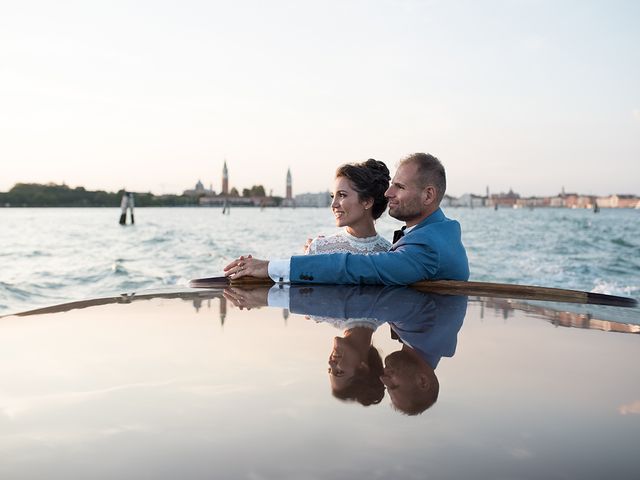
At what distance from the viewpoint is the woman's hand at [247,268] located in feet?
8.22

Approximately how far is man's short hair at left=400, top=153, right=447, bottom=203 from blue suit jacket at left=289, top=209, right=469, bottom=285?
0.32ft

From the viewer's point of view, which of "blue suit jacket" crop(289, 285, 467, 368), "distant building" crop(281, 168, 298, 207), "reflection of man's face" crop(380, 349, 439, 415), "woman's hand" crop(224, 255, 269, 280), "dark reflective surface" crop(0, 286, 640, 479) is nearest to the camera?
"dark reflective surface" crop(0, 286, 640, 479)

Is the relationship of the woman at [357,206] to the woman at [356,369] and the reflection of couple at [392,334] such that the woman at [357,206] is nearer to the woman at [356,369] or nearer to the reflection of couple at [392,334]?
the reflection of couple at [392,334]

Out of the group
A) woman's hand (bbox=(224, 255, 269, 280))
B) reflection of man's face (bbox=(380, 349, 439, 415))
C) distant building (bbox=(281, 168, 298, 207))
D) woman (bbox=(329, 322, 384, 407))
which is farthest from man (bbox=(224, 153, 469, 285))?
distant building (bbox=(281, 168, 298, 207))

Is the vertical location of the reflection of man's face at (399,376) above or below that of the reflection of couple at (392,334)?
above

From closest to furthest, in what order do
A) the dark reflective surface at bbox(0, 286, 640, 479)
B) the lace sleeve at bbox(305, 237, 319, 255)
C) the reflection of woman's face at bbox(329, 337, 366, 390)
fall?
the dark reflective surface at bbox(0, 286, 640, 479) → the reflection of woman's face at bbox(329, 337, 366, 390) → the lace sleeve at bbox(305, 237, 319, 255)

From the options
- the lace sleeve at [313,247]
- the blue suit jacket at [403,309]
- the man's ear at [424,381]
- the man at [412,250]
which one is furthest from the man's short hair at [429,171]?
the man's ear at [424,381]

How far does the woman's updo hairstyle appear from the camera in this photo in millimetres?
2926

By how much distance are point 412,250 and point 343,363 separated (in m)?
1.09

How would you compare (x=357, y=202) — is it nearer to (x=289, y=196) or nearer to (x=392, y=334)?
(x=392, y=334)

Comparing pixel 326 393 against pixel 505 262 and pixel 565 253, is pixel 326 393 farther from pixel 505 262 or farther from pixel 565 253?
pixel 565 253

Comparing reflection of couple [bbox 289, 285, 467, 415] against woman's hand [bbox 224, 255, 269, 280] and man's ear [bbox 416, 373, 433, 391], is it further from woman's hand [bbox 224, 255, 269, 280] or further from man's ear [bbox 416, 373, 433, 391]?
woman's hand [bbox 224, 255, 269, 280]

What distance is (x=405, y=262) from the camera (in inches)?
89.7

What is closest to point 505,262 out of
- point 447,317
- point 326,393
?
point 447,317
